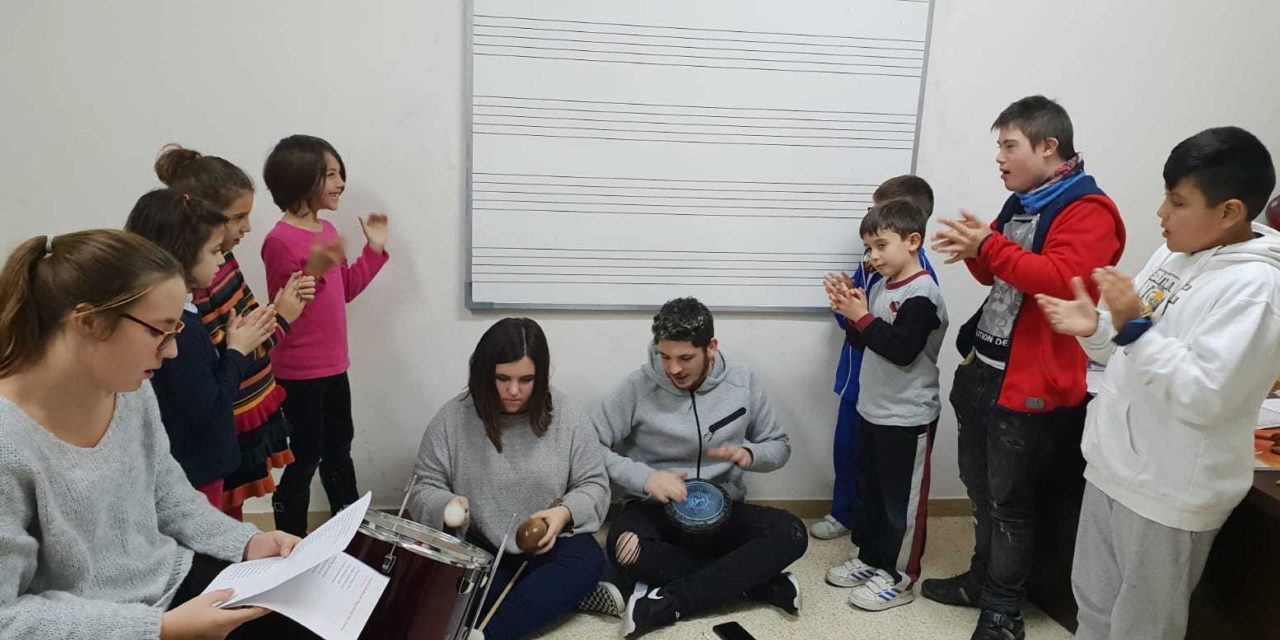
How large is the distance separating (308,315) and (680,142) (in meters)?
1.13

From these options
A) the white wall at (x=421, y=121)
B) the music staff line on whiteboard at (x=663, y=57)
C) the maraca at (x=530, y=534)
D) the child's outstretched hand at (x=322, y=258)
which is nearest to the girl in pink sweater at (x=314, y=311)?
the child's outstretched hand at (x=322, y=258)

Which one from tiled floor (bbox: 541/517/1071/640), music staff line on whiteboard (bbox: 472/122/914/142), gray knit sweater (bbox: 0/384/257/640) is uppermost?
music staff line on whiteboard (bbox: 472/122/914/142)

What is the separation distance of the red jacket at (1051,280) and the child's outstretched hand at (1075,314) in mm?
189

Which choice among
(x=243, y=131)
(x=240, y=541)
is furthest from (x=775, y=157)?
(x=240, y=541)

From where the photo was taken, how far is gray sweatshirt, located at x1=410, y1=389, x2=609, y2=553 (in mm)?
2088

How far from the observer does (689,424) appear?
2291 millimetres

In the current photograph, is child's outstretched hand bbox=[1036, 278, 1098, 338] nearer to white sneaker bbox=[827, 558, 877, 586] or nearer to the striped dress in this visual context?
white sneaker bbox=[827, 558, 877, 586]

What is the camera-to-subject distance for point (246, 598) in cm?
124

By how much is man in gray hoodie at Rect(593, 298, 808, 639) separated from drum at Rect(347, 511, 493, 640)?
0.66 m

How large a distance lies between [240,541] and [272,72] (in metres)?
1.29

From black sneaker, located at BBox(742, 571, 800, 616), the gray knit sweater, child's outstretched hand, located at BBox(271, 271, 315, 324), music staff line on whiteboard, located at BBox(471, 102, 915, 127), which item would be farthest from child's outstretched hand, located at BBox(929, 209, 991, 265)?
the gray knit sweater

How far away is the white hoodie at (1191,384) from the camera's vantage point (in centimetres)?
144

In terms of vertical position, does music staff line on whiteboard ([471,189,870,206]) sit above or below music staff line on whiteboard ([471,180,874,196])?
below

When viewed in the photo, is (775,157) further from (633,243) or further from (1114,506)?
(1114,506)
